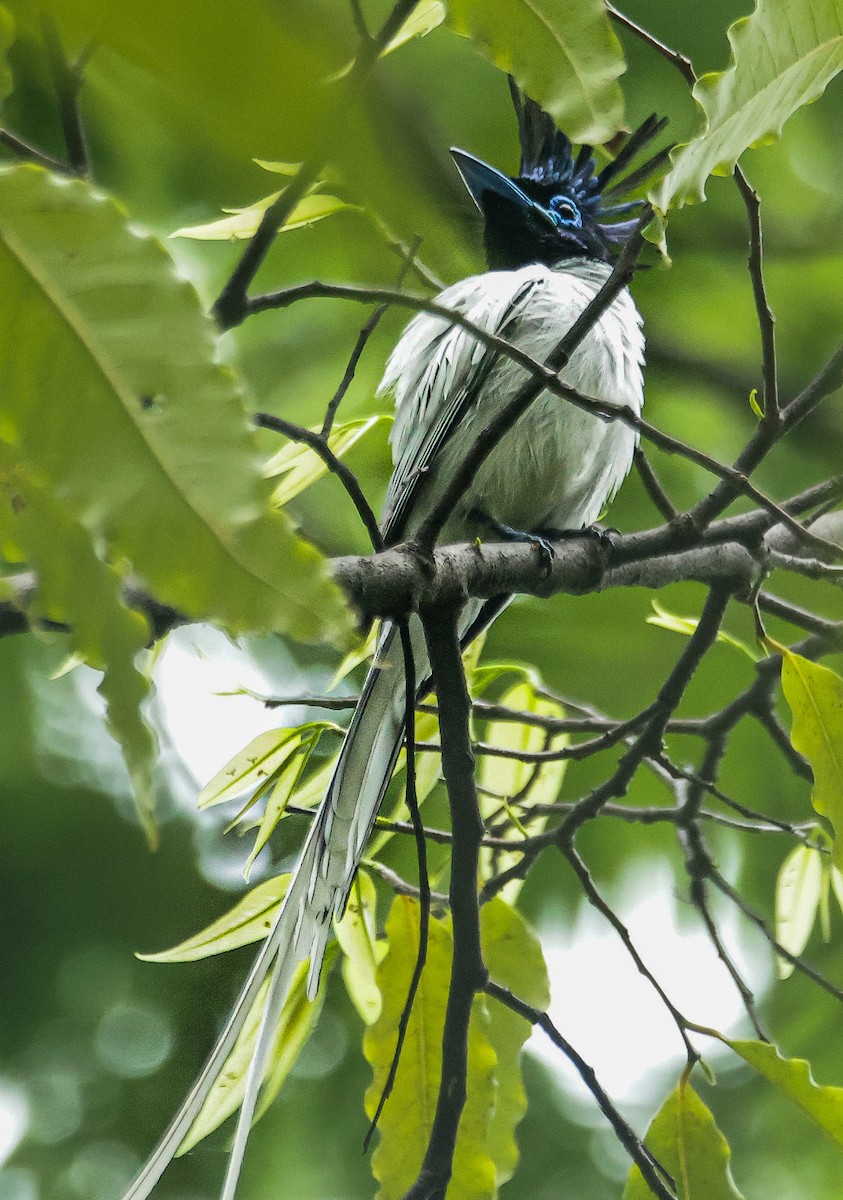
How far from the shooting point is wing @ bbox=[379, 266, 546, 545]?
270 cm

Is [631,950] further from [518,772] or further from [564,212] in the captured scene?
[564,212]

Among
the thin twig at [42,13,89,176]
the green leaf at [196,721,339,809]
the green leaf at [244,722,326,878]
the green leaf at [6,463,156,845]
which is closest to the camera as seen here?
the green leaf at [6,463,156,845]

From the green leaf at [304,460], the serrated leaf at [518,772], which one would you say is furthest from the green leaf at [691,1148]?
the green leaf at [304,460]

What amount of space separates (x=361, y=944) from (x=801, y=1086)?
2.36 feet

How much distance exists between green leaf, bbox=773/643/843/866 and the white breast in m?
1.05

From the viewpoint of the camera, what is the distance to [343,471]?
5.45ft

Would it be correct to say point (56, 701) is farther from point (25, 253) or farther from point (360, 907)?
point (25, 253)

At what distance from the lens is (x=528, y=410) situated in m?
2.85

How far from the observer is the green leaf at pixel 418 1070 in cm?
181

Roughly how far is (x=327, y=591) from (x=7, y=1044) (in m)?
4.22

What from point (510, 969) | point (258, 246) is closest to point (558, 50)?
point (258, 246)

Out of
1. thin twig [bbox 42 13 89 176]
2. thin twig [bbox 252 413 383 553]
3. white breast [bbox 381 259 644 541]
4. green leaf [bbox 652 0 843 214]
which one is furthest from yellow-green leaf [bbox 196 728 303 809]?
green leaf [bbox 652 0 843 214]

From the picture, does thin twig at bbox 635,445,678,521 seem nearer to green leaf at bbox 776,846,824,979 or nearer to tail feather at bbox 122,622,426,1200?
tail feather at bbox 122,622,426,1200

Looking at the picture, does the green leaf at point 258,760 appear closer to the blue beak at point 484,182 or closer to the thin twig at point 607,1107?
the thin twig at point 607,1107
